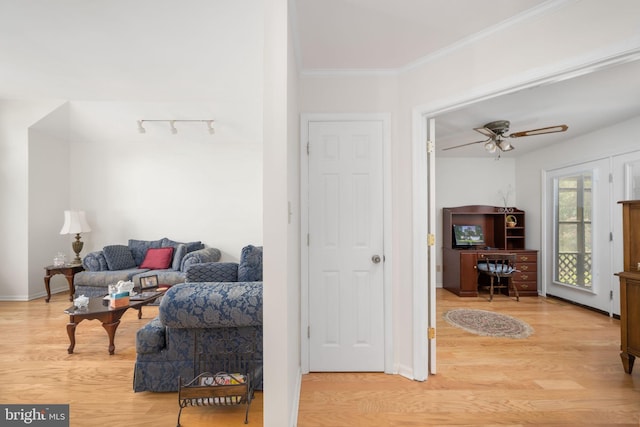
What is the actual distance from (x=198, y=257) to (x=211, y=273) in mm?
1704

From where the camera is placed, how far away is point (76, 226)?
16.0ft

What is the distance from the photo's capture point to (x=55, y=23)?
2551mm

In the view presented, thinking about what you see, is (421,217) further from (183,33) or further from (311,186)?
(183,33)

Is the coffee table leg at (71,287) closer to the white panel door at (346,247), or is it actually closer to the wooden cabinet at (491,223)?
the white panel door at (346,247)

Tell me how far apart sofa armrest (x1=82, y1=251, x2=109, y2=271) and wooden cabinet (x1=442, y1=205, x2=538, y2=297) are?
19.5 ft

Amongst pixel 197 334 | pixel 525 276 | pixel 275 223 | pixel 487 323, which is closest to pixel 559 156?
pixel 525 276

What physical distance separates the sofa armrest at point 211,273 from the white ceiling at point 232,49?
213cm

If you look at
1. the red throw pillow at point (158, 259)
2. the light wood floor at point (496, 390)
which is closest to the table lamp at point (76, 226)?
the red throw pillow at point (158, 259)

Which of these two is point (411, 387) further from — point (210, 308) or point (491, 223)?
point (491, 223)

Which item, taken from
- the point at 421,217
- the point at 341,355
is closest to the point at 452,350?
the point at 341,355

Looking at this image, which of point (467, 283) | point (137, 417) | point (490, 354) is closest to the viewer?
point (137, 417)

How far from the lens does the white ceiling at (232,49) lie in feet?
6.31

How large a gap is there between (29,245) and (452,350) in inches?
252

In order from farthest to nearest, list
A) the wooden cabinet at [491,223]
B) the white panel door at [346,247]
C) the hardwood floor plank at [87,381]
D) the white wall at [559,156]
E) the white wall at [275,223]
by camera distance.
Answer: the wooden cabinet at [491,223] < the white wall at [559,156] < the white panel door at [346,247] < the hardwood floor plank at [87,381] < the white wall at [275,223]
